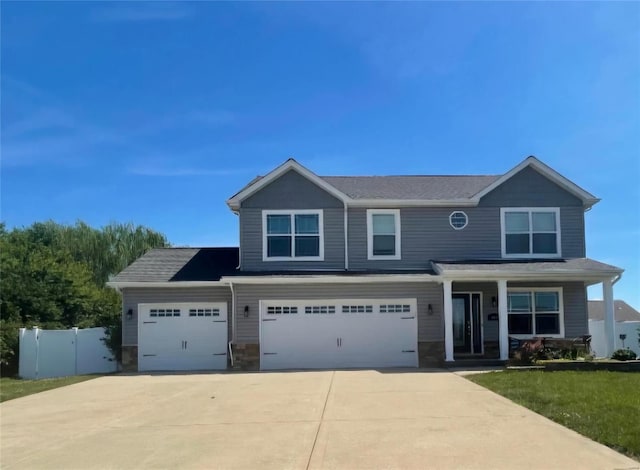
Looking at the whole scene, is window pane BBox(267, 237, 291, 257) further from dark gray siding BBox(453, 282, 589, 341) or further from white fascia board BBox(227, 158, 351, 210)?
dark gray siding BBox(453, 282, 589, 341)

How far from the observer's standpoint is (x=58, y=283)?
95.0 feet

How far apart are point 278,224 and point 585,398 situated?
1160cm

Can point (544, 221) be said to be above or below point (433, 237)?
above

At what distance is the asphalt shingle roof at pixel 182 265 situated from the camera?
63.1 feet

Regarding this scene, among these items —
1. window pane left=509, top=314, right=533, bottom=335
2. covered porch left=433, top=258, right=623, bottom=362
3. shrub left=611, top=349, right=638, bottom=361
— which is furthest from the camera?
window pane left=509, top=314, right=533, bottom=335

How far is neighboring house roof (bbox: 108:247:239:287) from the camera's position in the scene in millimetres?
19141

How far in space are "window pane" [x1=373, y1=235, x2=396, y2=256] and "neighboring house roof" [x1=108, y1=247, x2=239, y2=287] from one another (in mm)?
4753

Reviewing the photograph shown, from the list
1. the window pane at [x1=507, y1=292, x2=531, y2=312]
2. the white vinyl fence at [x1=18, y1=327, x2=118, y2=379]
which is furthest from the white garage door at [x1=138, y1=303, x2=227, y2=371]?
the window pane at [x1=507, y1=292, x2=531, y2=312]

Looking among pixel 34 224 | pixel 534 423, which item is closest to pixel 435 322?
pixel 534 423

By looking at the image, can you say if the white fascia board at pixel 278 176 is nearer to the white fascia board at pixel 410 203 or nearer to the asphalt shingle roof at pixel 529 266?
the white fascia board at pixel 410 203

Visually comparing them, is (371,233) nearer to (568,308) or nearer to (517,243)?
(517,243)

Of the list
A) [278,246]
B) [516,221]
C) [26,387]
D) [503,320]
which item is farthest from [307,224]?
[26,387]

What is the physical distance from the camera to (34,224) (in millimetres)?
43656

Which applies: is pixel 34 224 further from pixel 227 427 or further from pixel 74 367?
pixel 227 427
